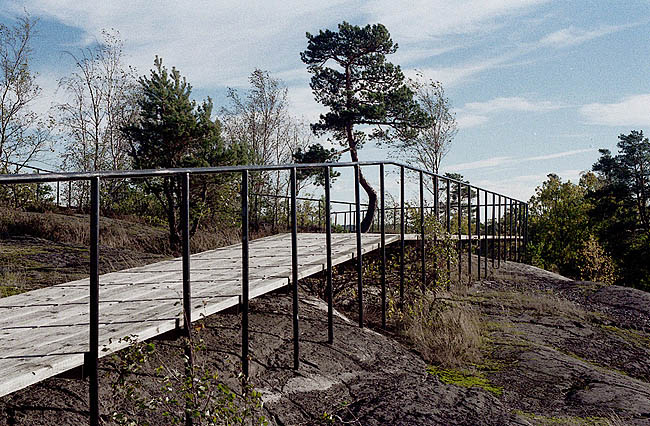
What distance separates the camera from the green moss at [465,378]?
14.9 ft

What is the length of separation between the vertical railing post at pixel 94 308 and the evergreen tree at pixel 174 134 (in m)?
10.3

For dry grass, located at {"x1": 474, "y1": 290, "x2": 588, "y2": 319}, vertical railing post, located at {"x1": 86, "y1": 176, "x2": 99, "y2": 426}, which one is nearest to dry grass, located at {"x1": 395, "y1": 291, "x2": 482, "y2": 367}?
dry grass, located at {"x1": 474, "y1": 290, "x2": 588, "y2": 319}

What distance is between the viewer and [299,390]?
4.01 meters

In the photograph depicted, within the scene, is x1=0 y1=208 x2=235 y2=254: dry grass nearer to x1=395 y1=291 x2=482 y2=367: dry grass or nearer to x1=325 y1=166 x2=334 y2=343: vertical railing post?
x1=395 y1=291 x2=482 y2=367: dry grass

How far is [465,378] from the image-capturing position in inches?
188

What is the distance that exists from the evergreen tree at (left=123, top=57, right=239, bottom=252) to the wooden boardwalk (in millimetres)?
7246

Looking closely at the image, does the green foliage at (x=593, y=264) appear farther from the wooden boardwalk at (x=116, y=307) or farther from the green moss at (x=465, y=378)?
the green moss at (x=465, y=378)

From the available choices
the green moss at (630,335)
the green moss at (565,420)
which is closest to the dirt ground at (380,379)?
the green moss at (565,420)

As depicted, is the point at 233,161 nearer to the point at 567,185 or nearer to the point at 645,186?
the point at 567,185

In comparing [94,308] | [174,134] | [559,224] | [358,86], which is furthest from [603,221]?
[94,308]

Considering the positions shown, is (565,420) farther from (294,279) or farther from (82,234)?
(82,234)

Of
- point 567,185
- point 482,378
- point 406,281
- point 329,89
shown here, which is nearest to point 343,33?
point 329,89

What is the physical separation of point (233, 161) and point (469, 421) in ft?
36.5

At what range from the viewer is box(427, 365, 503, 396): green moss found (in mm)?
4551
